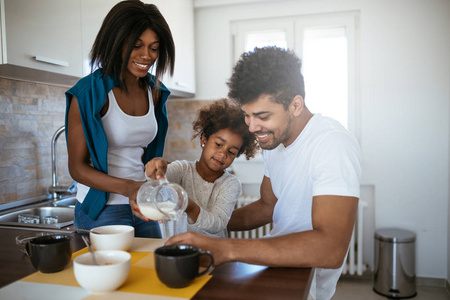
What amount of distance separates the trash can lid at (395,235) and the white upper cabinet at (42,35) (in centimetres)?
227

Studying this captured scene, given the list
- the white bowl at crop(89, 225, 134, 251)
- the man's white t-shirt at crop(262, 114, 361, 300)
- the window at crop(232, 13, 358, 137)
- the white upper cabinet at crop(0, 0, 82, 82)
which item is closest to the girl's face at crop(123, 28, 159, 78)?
the white upper cabinet at crop(0, 0, 82, 82)

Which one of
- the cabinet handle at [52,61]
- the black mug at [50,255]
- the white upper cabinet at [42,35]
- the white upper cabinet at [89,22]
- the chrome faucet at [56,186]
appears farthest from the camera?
the chrome faucet at [56,186]

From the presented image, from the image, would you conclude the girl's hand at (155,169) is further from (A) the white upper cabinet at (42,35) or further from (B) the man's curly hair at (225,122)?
(A) the white upper cabinet at (42,35)

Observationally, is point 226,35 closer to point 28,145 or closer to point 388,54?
point 388,54

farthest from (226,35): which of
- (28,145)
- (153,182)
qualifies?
(153,182)

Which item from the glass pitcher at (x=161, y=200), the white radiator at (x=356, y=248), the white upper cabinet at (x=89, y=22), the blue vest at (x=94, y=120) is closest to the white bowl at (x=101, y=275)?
the glass pitcher at (x=161, y=200)

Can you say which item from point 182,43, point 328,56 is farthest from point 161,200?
point 328,56

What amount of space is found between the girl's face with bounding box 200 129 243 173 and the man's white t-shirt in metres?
0.13

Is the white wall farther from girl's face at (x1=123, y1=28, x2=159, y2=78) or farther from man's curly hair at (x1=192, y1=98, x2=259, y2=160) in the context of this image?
girl's face at (x1=123, y1=28, x2=159, y2=78)

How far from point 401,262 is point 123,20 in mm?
2480

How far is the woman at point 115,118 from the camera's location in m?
1.33

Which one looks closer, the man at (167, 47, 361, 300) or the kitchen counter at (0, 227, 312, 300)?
the kitchen counter at (0, 227, 312, 300)

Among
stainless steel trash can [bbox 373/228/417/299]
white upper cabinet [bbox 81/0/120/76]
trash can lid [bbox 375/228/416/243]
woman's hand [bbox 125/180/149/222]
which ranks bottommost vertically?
stainless steel trash can [bbox 373/228/417/299]

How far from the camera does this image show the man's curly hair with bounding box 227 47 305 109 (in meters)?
1.26
